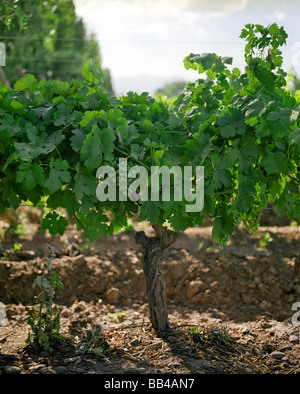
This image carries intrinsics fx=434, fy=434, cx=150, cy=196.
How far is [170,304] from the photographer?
189 inches

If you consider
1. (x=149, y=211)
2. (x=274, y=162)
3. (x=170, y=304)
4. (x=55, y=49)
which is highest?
(x=55, y=49)

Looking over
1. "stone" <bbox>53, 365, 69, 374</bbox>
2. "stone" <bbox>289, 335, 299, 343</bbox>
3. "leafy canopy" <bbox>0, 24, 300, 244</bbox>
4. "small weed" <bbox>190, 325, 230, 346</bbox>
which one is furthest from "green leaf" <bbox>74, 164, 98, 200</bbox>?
"stone" <bbox>289, 335, 299, 343</bbox>

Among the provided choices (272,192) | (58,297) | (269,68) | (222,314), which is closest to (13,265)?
(58,297)

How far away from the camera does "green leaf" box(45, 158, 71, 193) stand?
2.30m

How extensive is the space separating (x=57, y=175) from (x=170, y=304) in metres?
2.89

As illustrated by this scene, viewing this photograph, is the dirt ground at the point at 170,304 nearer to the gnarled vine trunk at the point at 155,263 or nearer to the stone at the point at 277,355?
the stone at the point at 277,355

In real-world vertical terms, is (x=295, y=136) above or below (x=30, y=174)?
above

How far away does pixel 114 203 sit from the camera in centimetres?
259

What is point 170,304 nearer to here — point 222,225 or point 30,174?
point 222,225

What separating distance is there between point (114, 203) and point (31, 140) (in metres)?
0.60

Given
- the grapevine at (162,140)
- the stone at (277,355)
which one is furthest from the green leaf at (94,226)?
the stone at (277,355)

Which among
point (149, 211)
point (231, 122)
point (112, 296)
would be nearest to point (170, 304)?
point (112, 296)
